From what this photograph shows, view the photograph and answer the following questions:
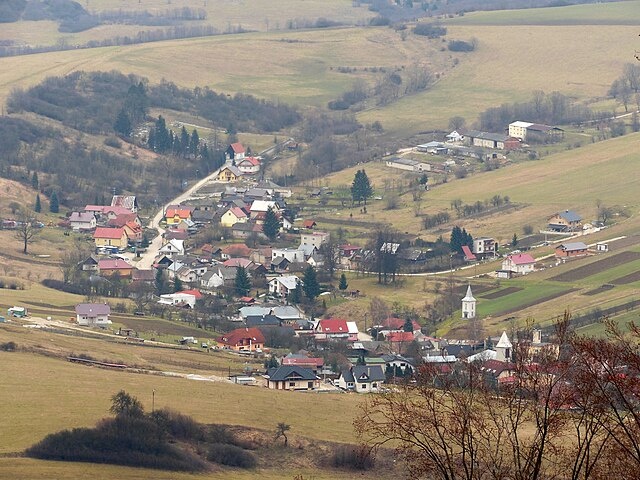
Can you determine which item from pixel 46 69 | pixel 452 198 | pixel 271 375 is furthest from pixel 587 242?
pixel 46 69

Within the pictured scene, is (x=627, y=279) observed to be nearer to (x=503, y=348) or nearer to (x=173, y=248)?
(x=503, y=348)

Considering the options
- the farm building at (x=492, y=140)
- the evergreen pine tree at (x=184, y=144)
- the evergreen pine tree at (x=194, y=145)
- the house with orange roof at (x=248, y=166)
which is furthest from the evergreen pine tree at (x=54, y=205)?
the farm building at (x=492, y=140)

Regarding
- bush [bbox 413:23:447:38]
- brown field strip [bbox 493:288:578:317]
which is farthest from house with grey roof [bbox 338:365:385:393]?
bush [bbox 413:23:447:38]

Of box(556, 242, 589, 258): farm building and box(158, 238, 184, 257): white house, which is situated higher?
box(556, 242, 589, 258): farm building

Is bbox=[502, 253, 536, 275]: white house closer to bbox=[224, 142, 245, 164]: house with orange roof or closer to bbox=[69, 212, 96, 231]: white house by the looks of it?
bbox=[69, 212, 96, 231]: white house

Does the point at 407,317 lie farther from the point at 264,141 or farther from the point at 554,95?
the point at 554,95

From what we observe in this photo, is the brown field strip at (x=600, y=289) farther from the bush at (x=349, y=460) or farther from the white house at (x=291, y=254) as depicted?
the bush at (x=349, y=460)
